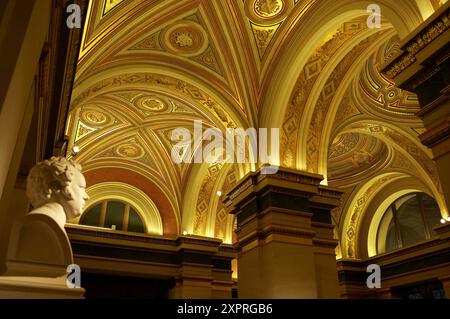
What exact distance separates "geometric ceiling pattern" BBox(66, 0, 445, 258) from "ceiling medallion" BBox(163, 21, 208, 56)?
19 mm

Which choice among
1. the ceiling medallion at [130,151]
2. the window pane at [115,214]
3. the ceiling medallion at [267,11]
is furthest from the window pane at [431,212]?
the window pane at [115,214]

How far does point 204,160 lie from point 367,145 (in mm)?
5047

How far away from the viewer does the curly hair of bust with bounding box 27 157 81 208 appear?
2.34 meters

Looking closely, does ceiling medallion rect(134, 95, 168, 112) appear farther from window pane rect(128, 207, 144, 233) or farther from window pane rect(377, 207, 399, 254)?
window pane rect(377, 207, 399, 254)

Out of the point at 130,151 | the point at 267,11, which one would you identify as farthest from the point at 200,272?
the point at 267,11

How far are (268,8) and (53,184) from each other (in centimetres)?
561

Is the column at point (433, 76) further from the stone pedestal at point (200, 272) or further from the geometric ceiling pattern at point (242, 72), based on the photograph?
the stone pedestal at point (200, 272)

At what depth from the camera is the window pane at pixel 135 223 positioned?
11.6 meters

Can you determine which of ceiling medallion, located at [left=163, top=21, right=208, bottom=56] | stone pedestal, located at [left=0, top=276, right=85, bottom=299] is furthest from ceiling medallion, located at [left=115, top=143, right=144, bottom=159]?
stone pedestal, located at [left=0, top=276, right=85, bottom=299]

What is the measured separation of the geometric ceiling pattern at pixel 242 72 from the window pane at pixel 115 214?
1.72m

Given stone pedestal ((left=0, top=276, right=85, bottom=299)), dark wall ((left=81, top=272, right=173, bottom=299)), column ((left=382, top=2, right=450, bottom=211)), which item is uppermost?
column ((left=382, top=2, right=450, bottom=211))

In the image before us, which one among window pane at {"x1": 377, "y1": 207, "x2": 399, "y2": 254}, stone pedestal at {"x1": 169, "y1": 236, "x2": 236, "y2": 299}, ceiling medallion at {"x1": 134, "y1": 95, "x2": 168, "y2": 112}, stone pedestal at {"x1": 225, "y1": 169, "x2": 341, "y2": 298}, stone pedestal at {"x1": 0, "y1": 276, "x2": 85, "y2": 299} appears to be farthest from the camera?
window pane at {"x1": 377, "y1": 207, "x2": 399, "y2": 254}

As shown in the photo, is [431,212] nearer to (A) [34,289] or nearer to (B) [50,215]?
(B) [50,215]

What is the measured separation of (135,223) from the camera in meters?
11.7
